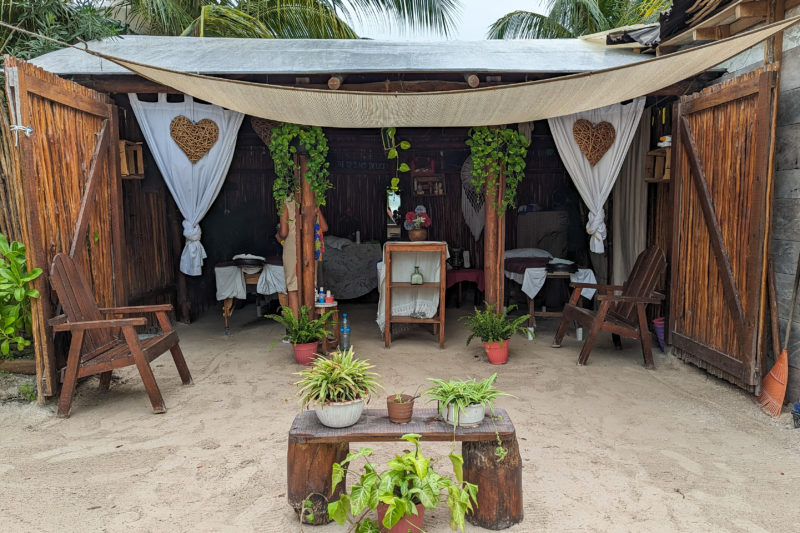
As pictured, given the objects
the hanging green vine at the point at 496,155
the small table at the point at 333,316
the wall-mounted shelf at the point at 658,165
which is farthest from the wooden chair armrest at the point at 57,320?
the wall-mounted shelf at the point at 658,165

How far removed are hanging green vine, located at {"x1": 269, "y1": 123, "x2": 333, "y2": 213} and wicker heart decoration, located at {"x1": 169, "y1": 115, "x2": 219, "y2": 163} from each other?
22.1 inches

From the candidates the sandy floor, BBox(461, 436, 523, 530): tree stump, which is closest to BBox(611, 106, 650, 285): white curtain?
the sandy floor

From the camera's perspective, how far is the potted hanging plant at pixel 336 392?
232 cm

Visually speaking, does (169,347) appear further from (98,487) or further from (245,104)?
(245,104)

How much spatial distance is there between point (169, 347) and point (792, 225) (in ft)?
14.1

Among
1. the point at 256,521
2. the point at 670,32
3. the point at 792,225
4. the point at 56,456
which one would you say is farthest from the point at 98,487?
the point at 670,32

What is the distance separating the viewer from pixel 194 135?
199 inches

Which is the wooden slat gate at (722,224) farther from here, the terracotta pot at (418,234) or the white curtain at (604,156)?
the terracotta pot at (418,234)

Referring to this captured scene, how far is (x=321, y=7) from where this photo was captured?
8.69 m

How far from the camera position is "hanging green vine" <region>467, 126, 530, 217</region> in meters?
5.22

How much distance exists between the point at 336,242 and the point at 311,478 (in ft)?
17.2

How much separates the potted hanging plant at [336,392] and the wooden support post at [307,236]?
2.81m

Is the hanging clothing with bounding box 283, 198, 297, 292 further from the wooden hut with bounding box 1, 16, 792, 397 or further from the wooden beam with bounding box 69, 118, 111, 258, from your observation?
the wooden beam with bounding box 69, 118, 111, 258

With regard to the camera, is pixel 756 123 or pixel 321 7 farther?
pixel 321 7
